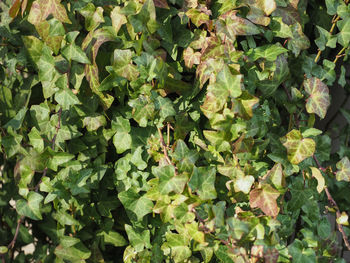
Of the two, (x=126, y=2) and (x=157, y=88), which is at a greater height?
(x=126, y=2)

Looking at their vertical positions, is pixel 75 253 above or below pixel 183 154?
below

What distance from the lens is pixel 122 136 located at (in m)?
1.23

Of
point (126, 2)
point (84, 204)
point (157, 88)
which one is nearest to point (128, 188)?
point (84, 204)

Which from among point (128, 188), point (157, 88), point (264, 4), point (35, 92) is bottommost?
point (128, 188)

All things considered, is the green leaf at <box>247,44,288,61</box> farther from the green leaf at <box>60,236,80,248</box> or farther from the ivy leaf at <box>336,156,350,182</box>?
the green leaf at <box>60,236,80,248</box>

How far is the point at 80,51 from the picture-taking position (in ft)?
3.78

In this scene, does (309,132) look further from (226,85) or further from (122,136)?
(122,136)

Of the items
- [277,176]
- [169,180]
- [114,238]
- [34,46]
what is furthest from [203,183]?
[34,46]

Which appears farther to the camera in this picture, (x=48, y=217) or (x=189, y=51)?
(x=48, y=217)

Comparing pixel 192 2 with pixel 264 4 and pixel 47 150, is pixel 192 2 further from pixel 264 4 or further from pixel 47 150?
pixel 47 150

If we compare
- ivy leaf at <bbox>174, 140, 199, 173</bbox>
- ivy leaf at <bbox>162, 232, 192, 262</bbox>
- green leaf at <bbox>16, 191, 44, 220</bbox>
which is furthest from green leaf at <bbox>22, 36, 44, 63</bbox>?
ivy leaf at <bbox>162, 232, 192, 262</bbox>

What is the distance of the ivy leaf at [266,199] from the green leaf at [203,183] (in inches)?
3.6

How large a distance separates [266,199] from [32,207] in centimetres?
63

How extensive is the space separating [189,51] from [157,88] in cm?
13
